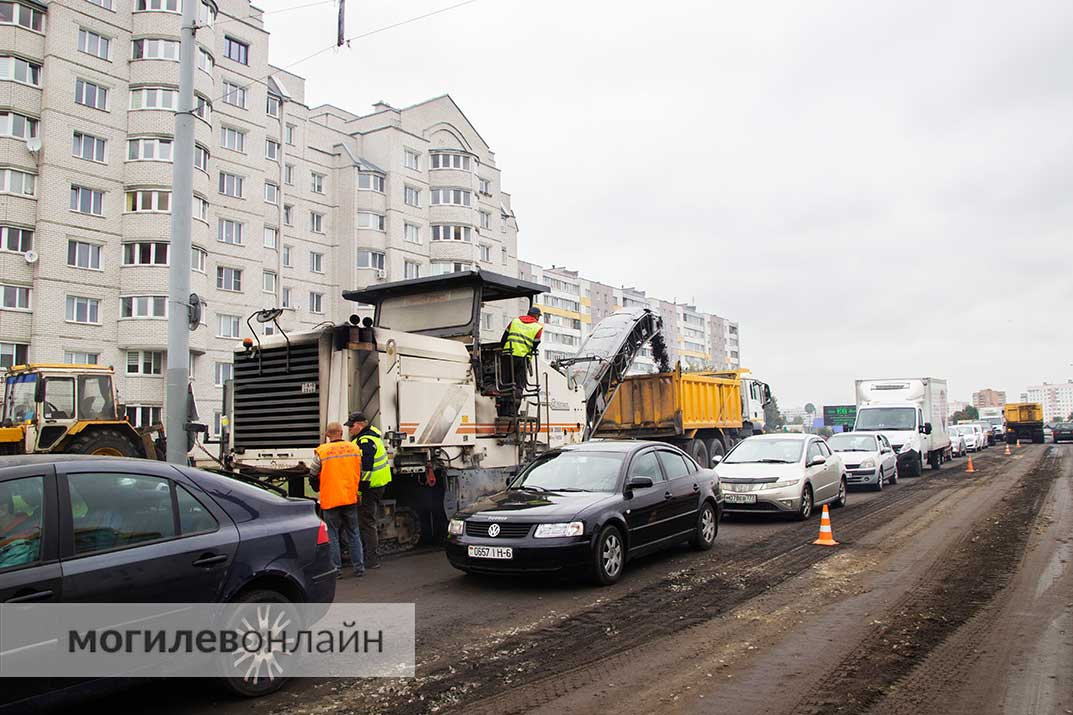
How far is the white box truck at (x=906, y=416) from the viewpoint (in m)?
22.7

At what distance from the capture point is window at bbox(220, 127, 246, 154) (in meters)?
34.8

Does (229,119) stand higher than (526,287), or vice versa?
(229,119)

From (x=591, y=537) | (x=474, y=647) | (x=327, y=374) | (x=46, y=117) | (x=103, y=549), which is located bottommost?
(x=474, y=647)

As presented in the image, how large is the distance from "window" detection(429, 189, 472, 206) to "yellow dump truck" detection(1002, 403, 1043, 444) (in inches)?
1500

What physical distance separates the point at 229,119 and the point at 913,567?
34.5m

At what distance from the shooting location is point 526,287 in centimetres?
1191

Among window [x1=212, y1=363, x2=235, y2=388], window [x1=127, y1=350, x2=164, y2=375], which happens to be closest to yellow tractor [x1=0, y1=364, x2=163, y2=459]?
window [x1=127, y1=350, x2=164, y2=375]

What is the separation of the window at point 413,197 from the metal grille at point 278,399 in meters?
36.0

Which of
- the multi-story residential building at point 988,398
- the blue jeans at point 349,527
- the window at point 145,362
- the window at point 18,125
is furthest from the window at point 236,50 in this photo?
the multi-story residential building at point 988,398

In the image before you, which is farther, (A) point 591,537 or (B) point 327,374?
(B) point 327,374

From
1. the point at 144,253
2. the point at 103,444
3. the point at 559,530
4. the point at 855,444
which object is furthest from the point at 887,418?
the point at 144,253

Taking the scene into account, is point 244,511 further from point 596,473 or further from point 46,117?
point 46,117

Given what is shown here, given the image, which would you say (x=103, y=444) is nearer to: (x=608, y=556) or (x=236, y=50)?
(x=608, y=556)

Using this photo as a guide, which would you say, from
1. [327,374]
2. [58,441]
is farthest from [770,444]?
[58,441]
